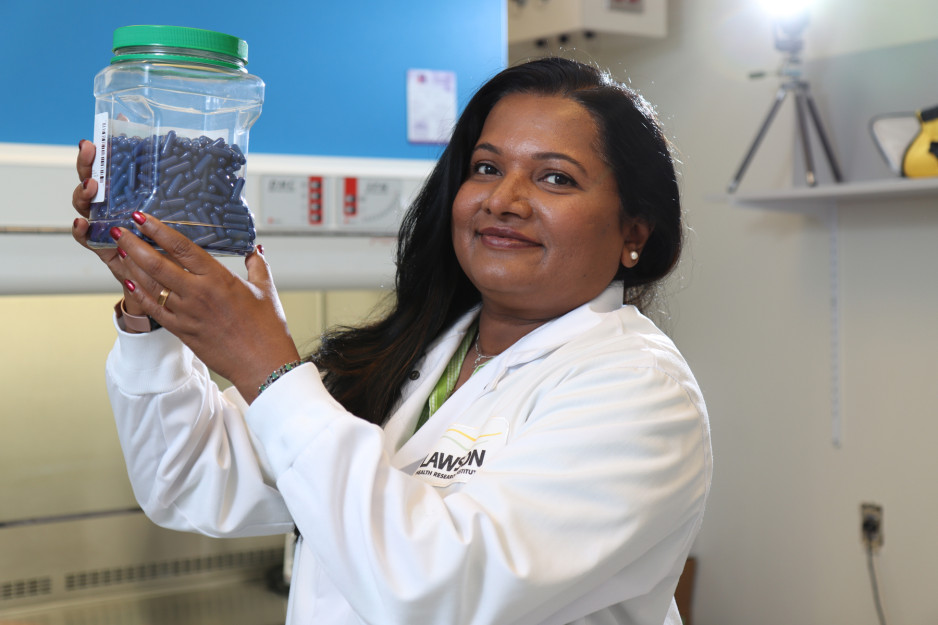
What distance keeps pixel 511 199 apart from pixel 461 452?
28 cm

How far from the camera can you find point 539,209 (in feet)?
3.50

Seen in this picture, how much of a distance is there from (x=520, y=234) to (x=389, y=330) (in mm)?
315

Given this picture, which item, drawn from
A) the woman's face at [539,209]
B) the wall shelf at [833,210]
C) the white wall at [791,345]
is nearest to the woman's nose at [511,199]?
the woman's face at [539,209]

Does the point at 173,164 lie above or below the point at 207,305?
above

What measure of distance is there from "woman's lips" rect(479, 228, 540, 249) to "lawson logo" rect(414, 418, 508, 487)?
0.20m

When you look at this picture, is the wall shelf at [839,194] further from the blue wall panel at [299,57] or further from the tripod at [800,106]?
the blue wall panel at [299,57]

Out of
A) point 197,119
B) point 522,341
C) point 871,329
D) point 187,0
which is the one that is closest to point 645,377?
point 522,341

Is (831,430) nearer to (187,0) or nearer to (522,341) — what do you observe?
(522,341)

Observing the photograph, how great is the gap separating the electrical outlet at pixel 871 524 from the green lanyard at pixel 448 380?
1731 millimetres

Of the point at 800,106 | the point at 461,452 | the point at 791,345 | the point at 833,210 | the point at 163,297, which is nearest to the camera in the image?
the point at 163,297

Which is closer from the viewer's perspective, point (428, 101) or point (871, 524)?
point (428, 101)

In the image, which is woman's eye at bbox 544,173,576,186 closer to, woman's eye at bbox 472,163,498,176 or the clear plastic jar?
woman's eye at bbox 472,163,498,176

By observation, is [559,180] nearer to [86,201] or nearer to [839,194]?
[86,201]

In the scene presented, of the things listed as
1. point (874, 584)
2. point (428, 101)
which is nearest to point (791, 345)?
point (874, 584)
